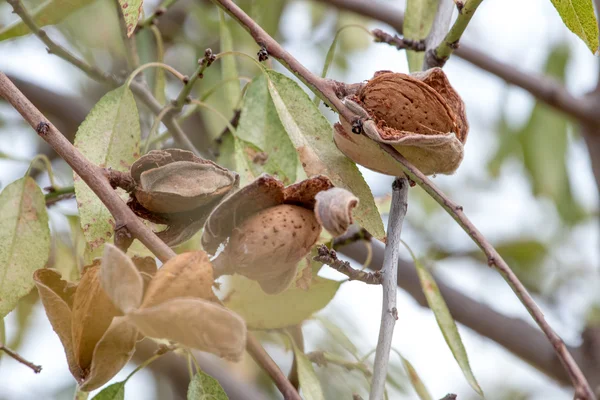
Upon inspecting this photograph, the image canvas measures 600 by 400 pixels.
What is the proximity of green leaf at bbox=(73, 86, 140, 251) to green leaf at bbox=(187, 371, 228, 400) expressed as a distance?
17 centimetres

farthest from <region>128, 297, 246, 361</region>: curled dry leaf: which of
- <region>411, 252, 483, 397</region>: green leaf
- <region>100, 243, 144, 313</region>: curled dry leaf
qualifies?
<region>411, 252, 483, 397</region>: green leaf

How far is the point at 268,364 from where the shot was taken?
0.64 meters

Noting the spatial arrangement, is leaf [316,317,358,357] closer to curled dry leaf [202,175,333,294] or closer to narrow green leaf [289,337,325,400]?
narrow green leaf [289,337,325,400]

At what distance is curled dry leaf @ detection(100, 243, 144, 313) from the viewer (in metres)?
0.57

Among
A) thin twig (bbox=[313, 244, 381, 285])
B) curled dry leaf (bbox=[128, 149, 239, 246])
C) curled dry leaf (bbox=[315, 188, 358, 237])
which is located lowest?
curled dry leaf (bbox=[315, 188, 358, 237])

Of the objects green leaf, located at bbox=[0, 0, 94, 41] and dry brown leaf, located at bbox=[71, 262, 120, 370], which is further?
green leaf, located at bbox=[0, 0, 94, 41]

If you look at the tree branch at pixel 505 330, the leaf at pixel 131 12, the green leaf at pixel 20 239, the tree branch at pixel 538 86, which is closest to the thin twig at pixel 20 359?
the green leaf at pixel 20 239

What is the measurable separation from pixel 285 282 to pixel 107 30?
1.24 m

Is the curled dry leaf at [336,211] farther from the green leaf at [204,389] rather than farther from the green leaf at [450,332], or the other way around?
the green leaf at [450,332]

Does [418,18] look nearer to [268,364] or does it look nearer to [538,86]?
[268,364]

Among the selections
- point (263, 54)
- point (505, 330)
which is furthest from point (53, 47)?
point (505, 330)

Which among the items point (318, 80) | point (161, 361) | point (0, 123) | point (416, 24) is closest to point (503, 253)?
point (161, 361)

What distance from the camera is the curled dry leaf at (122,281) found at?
575 millimetres

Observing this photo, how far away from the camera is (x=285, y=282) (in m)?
0.69
